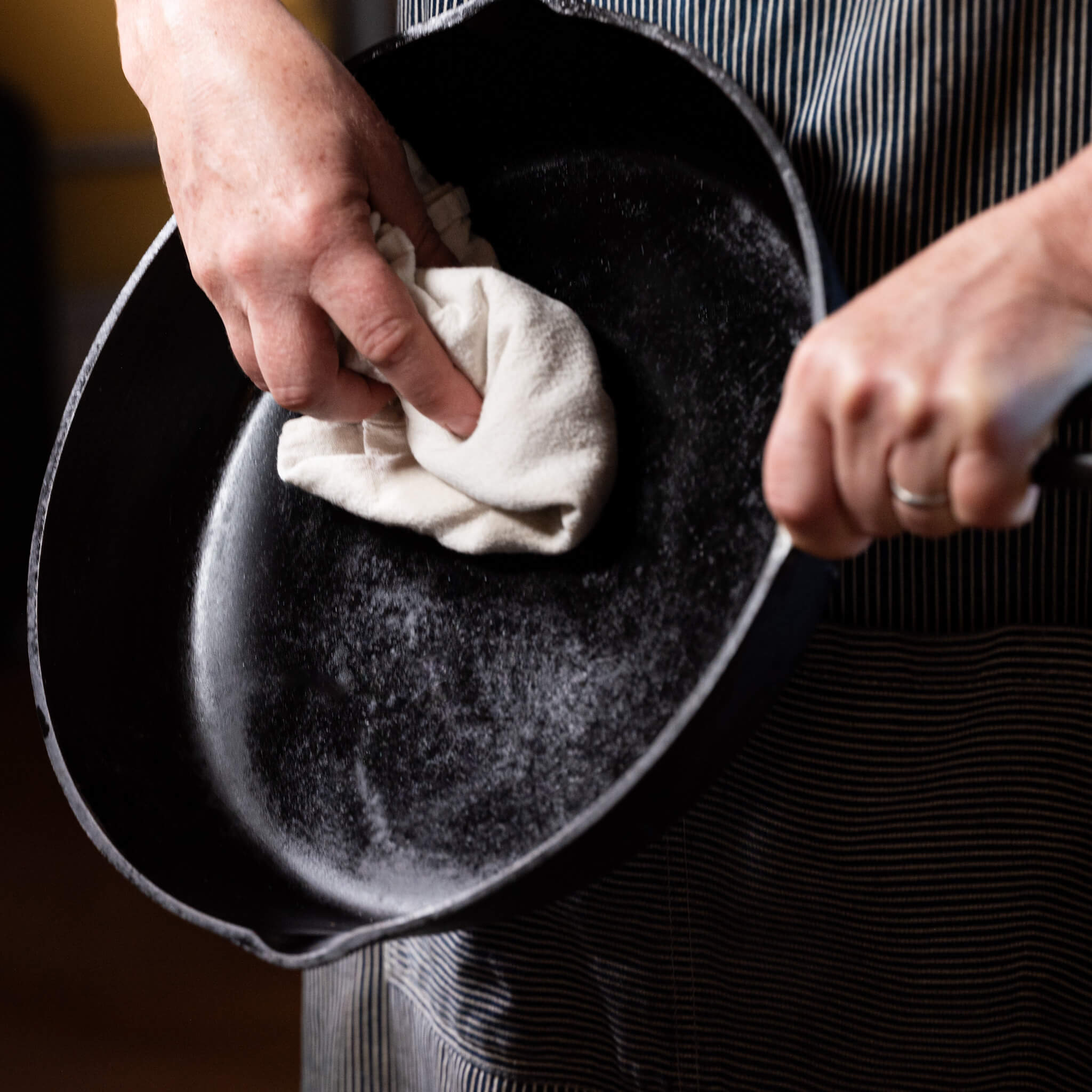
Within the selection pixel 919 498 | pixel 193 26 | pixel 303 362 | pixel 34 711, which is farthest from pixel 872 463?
pixel 34 711

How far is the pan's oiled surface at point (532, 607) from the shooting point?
0.47m

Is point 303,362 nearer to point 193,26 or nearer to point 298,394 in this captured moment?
point 298,394

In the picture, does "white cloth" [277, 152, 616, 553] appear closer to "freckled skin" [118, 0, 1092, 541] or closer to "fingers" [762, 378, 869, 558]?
"freckled skin" [118, 0, 1092, 541]

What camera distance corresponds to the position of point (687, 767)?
373 mm

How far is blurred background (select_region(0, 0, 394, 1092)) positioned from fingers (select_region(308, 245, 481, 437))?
3.34 feet

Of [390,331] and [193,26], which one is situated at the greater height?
[193,26]

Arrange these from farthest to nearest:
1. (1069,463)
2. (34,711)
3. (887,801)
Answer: (34,711) → (887,801) → (1069,463)

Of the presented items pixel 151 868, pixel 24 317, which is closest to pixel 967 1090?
pixel 151 868

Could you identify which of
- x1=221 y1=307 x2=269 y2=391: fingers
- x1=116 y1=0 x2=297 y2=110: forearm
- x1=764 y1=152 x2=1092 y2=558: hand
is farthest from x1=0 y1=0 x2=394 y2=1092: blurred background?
x1=764 y1=152 x2=1092 y2=558: hand

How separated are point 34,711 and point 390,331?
137cm

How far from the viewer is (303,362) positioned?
0.54 metres

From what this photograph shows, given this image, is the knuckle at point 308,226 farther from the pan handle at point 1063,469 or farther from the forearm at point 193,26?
the pan handle at point 1063,469

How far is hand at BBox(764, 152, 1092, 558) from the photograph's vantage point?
0.32 m

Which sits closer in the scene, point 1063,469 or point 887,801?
point 1063,469
